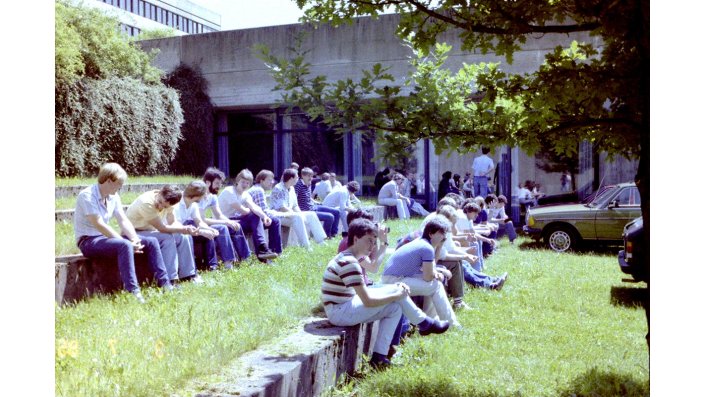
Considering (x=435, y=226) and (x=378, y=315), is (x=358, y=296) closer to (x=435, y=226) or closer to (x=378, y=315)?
(x=378, y=315)

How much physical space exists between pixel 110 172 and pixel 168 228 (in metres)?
1.56

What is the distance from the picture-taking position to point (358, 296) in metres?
4.40

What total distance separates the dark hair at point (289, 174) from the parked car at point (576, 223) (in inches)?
92.9

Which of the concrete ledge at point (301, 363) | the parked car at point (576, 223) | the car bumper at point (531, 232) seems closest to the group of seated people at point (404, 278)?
the concrete ledge at point (301, 363)

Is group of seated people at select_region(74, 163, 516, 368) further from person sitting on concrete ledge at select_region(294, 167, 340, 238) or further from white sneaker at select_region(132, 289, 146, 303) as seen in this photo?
person sitting on concrete ledge at select_region(294, 167, 340, 238)

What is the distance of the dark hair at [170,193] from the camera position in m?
5.09

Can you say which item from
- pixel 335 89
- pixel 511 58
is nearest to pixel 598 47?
pixel 511 58

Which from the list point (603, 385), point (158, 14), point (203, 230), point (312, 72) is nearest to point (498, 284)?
point (203, 230)

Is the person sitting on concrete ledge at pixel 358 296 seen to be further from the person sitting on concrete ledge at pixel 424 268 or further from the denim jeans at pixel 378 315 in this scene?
the person sitting on concrete ledge at pixel 424 268

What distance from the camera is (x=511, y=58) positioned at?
349cm

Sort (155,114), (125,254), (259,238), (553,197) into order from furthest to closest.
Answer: (259,238) → (553,197) → (125,254) → (155,114)

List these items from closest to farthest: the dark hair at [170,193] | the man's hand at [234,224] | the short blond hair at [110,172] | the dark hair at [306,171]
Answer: the short blond hair at [110,172] → the dark hair at [170,193] → the man's hand at [234,224] → the dark hair at [306,171]
